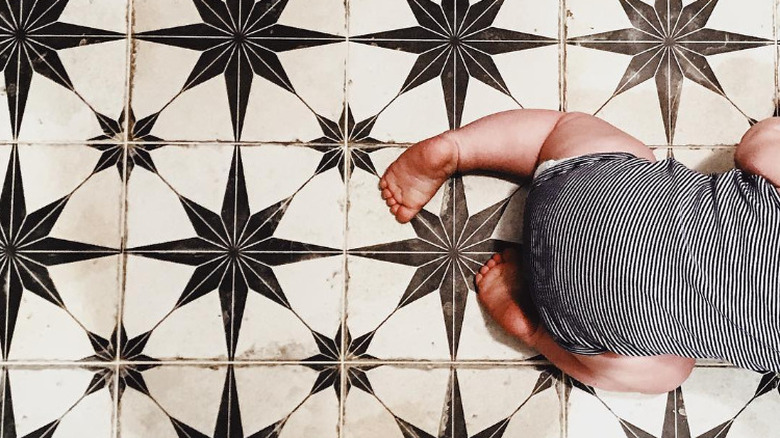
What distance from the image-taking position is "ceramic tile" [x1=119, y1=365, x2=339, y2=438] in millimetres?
999

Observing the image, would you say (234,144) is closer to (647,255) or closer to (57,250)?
(57,250)

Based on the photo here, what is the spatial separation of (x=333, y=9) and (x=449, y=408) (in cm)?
67

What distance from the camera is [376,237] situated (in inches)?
40.3

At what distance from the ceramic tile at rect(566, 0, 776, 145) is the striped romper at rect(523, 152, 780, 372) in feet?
0.74

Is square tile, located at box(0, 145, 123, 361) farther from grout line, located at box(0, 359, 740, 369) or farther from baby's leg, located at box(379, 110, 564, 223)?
baby's leg, located at box(379, 110, 564, 223)

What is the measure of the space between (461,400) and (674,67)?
64 cm

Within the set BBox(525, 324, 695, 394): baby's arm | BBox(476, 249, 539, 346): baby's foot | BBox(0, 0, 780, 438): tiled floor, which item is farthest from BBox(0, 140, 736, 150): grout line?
BBox(525, 324, 695, 394): baby's arm

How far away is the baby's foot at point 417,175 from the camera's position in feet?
3.14

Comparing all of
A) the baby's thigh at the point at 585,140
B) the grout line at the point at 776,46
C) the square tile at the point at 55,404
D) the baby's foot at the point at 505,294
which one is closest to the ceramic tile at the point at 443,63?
the baby's thigh at the point at 585,140

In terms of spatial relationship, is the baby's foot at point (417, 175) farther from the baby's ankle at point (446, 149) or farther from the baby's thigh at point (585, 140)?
the baby's thigh at point (585, 140)

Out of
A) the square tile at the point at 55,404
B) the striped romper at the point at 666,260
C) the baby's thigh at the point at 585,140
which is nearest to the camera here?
the striped romper at the point at 666,260

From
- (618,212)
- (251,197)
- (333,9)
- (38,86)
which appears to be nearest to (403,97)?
(333,9)

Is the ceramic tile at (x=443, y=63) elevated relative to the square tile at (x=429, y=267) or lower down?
elevated

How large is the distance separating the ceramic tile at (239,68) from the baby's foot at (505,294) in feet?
1.14
